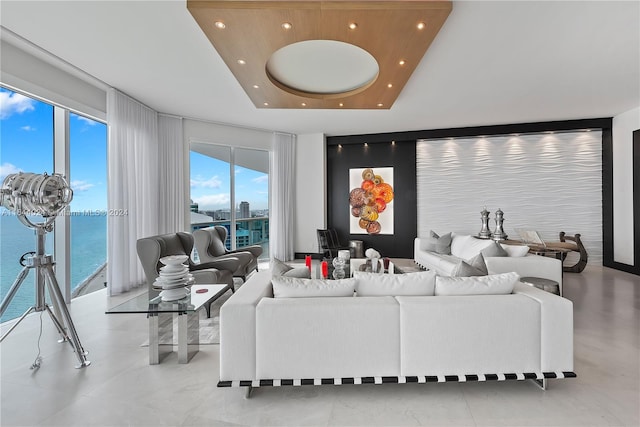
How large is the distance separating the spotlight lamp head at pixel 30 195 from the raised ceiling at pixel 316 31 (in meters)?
1.79

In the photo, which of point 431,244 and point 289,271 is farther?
point 431,244

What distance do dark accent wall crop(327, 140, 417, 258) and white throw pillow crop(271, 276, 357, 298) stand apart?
526 cm

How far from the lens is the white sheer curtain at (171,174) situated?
18.0ft

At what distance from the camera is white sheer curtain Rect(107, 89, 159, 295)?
14.3 ft

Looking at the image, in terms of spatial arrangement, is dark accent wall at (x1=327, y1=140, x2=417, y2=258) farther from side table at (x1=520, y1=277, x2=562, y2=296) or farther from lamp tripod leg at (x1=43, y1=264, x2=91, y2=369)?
lamp tripod leg at (x1=43, y1=264, x2=91, y2=369)

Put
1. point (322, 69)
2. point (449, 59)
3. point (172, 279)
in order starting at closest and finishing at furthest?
point (172, 279) < point (449, 59) < point (322, 69)

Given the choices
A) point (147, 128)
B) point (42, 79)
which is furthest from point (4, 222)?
point (147, 128)

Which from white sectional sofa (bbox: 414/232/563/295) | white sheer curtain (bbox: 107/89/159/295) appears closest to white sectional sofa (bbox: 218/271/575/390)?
white sectional sofa (bbox: 414/232/563/295)

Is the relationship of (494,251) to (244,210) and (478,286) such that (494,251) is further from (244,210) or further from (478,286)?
(244,210)

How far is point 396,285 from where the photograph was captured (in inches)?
83.5

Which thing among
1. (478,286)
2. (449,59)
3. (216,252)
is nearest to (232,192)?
(216,252)

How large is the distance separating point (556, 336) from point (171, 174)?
573 centimetres

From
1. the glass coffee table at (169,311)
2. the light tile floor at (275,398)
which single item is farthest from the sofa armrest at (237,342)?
the glass coffee table at (169,311)

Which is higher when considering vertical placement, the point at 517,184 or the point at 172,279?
the point at 517,184
